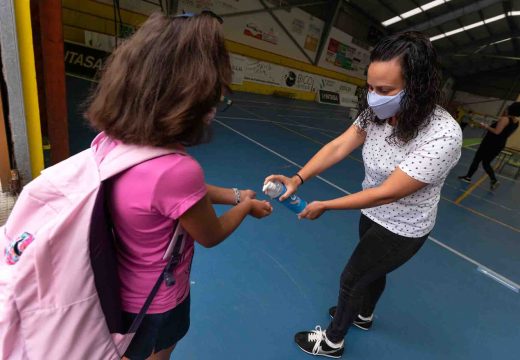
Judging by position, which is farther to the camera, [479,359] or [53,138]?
[53,138]

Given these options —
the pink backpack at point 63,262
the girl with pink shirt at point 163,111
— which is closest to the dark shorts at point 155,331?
the pink backpack at point 63,262

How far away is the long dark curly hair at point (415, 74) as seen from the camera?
3.91 ft

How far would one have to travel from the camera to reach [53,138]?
8.71ft

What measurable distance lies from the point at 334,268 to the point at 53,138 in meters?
2.64

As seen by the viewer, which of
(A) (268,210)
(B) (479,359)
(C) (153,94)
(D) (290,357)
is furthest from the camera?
(B) (479,359)

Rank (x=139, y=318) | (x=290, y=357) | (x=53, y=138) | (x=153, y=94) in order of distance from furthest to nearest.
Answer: (x=53, y=138)
(x=290, y=357)
(x=139, y=318)
(x=153, y=94)

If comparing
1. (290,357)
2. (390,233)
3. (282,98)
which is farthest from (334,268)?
(282,98)

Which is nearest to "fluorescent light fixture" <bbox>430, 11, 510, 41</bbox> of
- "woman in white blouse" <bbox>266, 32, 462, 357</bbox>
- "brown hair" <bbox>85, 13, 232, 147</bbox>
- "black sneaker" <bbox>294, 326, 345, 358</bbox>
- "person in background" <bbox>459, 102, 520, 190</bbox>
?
"person in background" <bbox>459, 102, 520, 190</bbox>

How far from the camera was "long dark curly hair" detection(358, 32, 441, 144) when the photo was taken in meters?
1.19

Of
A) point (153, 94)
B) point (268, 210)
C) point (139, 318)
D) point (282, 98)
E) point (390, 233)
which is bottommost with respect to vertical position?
point (282, 98)

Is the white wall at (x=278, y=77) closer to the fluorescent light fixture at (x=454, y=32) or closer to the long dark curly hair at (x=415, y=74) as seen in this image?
the fluorescent light fixture at (x=454, y=32)

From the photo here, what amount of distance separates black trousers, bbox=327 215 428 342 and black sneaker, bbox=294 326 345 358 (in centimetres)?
18

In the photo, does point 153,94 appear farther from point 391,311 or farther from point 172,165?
point 391,311

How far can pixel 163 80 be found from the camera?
2.33 ft
